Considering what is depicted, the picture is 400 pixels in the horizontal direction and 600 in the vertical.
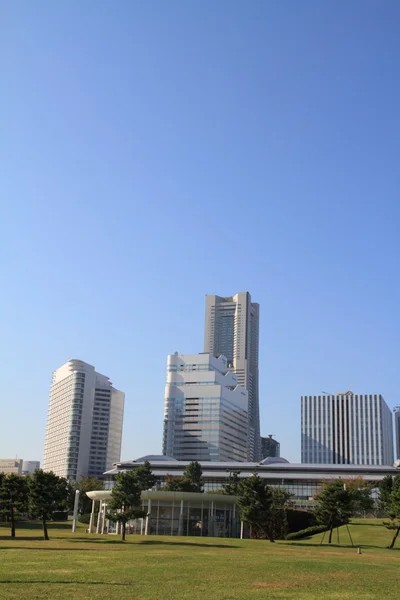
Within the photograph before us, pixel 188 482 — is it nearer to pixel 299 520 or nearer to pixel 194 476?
pixel 194 476

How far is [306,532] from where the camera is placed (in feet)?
276

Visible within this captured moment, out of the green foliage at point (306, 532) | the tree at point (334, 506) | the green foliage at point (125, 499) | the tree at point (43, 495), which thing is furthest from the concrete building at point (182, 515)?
the tree at point (43, 495)

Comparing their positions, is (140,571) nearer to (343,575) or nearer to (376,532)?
(343,575)

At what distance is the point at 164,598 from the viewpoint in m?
26.1

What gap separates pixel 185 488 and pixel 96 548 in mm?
80610

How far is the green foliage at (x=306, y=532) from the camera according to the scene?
271 ft

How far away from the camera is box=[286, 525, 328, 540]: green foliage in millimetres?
82613

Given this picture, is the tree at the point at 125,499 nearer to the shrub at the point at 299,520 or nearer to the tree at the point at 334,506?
the tree at the point at 334,506

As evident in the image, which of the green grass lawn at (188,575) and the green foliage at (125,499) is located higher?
the green foliage at (125,499)

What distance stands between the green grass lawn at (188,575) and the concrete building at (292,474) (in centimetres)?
9956

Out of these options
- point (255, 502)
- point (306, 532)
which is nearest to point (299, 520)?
point (306, 532)

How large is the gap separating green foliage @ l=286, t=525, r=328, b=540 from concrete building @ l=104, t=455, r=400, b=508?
197ft

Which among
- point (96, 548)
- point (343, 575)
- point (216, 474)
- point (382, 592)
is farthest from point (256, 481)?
point (216, 474)

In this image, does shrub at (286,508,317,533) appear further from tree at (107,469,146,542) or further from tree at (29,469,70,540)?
tree at (29,469,70,540)
